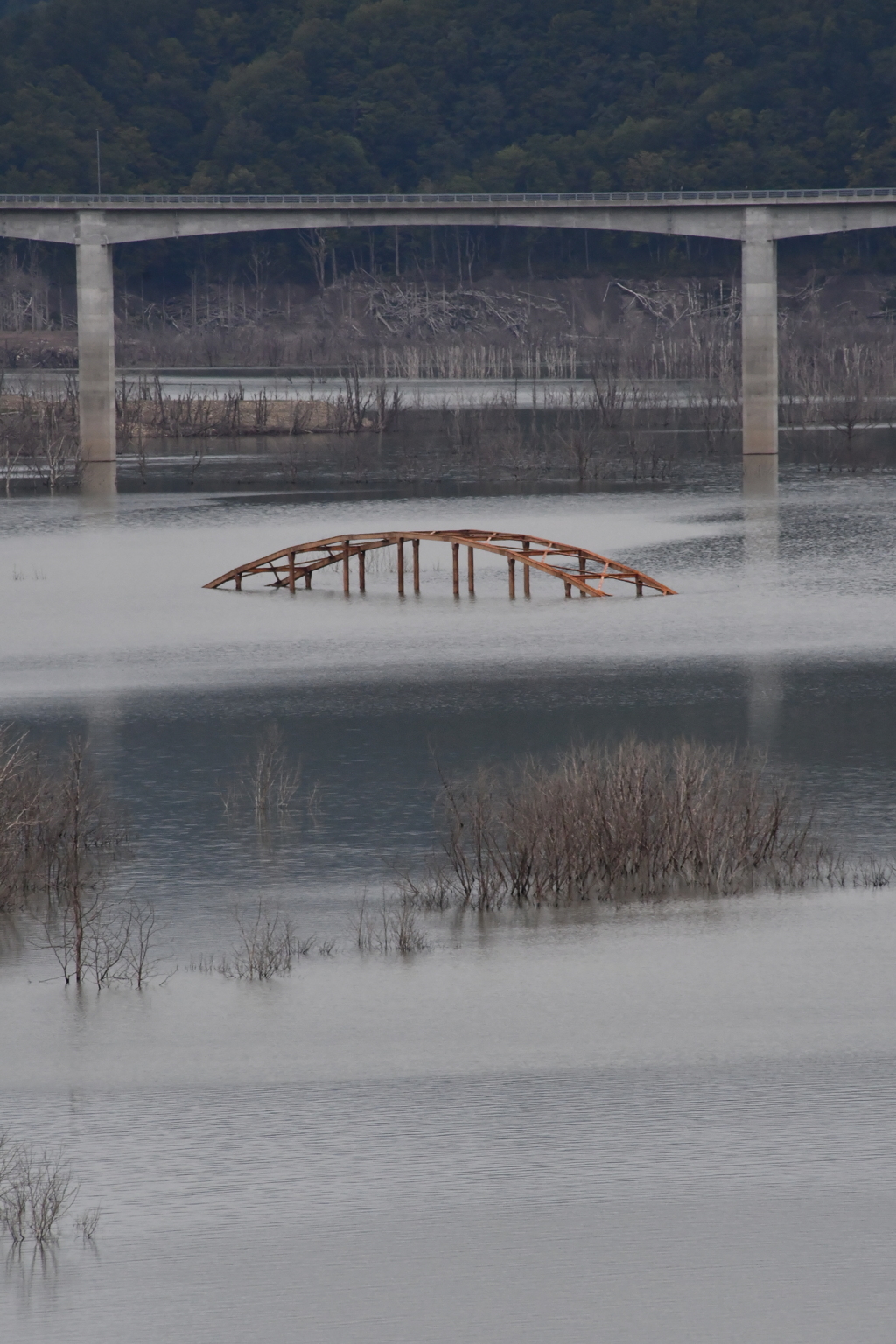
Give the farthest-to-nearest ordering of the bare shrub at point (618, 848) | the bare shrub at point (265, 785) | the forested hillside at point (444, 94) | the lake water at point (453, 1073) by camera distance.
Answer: the forested hillside at point (444, 94) → the bare shrub at point (265, 785) → the bare shrub at point (618, 848) → the lake water at point (453, 1073)

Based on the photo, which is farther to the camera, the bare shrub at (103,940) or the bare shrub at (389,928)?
the bare shrub at (389,928)

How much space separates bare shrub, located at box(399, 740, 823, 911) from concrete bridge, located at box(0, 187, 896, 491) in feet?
184

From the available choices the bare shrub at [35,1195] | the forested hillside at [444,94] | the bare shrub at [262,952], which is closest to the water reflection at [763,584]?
the bare shrub at [262,952]

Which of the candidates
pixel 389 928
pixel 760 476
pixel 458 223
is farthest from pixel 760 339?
pixel 389 928

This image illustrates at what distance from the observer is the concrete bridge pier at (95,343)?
254ft

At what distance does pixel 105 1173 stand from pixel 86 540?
130 feet

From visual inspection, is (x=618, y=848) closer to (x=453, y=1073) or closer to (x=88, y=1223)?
(x=453, y=1073)

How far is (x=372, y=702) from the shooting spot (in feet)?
95.7

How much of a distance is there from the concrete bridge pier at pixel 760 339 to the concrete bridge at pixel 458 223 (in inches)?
1.3

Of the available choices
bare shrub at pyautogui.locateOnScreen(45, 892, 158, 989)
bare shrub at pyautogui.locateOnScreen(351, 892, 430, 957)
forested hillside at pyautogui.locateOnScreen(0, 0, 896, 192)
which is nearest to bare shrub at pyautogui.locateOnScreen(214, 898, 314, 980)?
bare shrub at pyautogui.locateOnScreen(351, 892, 430, 957)

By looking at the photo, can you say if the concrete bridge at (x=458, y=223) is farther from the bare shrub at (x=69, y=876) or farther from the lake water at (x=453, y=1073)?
the bare shrub at (x=69, y=876)

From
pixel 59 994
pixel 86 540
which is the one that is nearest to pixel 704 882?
pixel 59 994

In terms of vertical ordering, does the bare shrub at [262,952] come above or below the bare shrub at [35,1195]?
above

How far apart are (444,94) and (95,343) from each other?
69.9m
